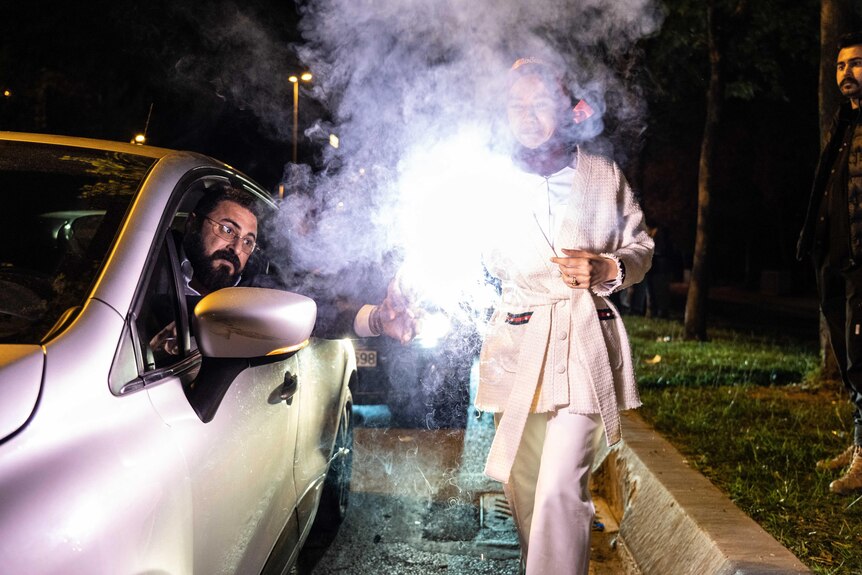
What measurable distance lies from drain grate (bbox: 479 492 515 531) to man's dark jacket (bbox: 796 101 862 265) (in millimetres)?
2231

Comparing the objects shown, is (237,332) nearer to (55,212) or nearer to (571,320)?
(55,212)

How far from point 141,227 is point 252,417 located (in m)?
0.67

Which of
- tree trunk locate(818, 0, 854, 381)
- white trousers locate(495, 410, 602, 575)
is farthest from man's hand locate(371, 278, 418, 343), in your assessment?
tree trunk locate(818, 0, 854, 381)

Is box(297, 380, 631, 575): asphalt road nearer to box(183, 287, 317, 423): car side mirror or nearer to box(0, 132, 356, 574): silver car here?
box(0, 132, 356, 574): silver car

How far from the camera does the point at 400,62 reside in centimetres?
569

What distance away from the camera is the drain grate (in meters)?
4.54

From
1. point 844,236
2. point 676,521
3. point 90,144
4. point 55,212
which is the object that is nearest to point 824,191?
point 844,236

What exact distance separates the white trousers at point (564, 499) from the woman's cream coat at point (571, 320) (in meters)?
0.09

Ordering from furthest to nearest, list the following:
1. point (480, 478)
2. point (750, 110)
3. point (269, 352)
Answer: point (750, 110), point (480, 478), point (269, 352)

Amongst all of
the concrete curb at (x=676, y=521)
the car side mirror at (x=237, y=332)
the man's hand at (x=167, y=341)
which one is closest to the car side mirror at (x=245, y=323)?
the car side mirror at (x=237, y=332)

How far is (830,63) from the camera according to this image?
7.42 metres

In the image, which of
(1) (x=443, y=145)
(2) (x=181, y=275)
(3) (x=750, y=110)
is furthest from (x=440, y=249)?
(3) (x=750, y=110)

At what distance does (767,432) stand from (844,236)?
5.84ft

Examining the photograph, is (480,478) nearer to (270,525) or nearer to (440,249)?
(440,249)
